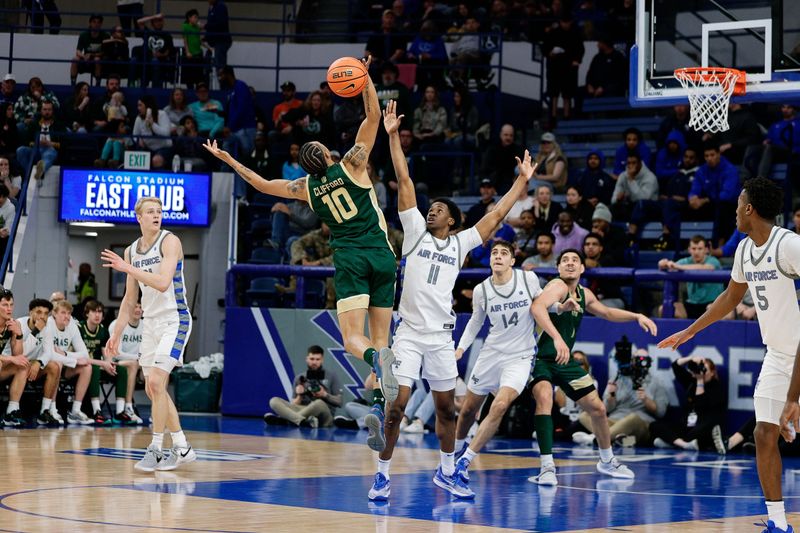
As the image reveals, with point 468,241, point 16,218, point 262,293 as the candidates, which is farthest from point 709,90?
point 16,218

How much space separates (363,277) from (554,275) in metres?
7.24

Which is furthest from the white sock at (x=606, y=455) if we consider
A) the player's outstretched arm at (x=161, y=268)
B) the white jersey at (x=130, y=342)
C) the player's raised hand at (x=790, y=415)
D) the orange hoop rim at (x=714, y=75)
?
the white jersey at (x=130, y=342)

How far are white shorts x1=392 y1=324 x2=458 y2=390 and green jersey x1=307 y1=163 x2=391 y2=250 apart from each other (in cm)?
88

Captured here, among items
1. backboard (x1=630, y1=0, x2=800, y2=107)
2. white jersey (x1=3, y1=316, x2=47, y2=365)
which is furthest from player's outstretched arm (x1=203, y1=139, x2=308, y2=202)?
white jersey (x1=3, y1=316, x2=47, y2=365)

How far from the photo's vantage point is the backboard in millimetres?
12797

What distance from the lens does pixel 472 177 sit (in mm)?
21172

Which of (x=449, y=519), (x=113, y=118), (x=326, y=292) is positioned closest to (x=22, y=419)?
(x=326, y=292)

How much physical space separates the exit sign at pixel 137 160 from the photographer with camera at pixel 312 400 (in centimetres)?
603

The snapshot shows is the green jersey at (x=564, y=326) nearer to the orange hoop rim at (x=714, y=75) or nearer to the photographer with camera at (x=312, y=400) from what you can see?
the orange hoop rim at (x=714, y=75)

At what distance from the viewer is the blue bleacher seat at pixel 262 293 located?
64.6 ft

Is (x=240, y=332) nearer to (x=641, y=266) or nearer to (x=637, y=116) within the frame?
(x=641, y=266)

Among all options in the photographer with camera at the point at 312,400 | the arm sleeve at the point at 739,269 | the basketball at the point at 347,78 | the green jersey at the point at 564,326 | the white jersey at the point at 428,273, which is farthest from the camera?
the photographer with camera at the point at 312,400

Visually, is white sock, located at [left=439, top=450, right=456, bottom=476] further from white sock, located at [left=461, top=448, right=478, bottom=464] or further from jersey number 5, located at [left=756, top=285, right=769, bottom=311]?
jersey number 5, located at [left=756, top=285, right=769, bottom=311]

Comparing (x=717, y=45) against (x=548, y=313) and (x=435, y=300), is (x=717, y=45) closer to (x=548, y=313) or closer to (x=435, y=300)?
(x=548, y=313)
